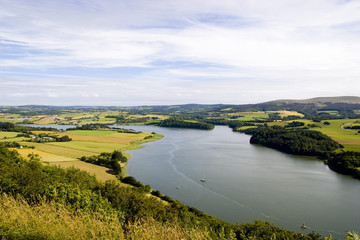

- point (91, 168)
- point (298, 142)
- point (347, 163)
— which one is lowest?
point (91, 168)

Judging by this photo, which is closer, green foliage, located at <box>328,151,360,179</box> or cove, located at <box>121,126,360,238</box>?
cove, located at <box>121,126,360,238</box>

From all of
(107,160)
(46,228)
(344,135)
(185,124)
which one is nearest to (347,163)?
(344,135)

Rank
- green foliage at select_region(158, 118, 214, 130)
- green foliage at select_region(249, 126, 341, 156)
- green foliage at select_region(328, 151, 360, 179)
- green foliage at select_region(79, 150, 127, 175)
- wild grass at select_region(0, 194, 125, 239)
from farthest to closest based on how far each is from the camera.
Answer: green foliage at select_region(158, 118, 214, 130) < green foliage at select_region(249, 126, 341, 156) < green foliage at select_region(79, 150, 127, 175) < green foliage at select_region(328, 151, 360, 179) < wild grass at select_region(0, 194, 125, 239)

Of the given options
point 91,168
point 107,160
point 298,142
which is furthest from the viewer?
point 298,142

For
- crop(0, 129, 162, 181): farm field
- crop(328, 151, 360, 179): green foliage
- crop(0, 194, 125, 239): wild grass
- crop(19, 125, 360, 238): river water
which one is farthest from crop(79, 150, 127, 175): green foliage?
crop(328, 151, 360, 179): green foliage

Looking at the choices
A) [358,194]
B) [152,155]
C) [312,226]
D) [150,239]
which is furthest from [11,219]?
[152,155]

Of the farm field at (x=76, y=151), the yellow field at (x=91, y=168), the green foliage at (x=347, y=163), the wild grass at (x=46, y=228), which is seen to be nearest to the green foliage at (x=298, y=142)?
the green foliage at (x=347, y=163)

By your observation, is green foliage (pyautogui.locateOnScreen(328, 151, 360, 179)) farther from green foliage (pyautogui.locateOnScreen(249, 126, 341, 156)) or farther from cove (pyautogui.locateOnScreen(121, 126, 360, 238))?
green foliage (pyautogui.locateOnScreen(249, 126, 341, 156))

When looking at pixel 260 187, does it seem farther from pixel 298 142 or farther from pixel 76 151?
pixel 76 151
